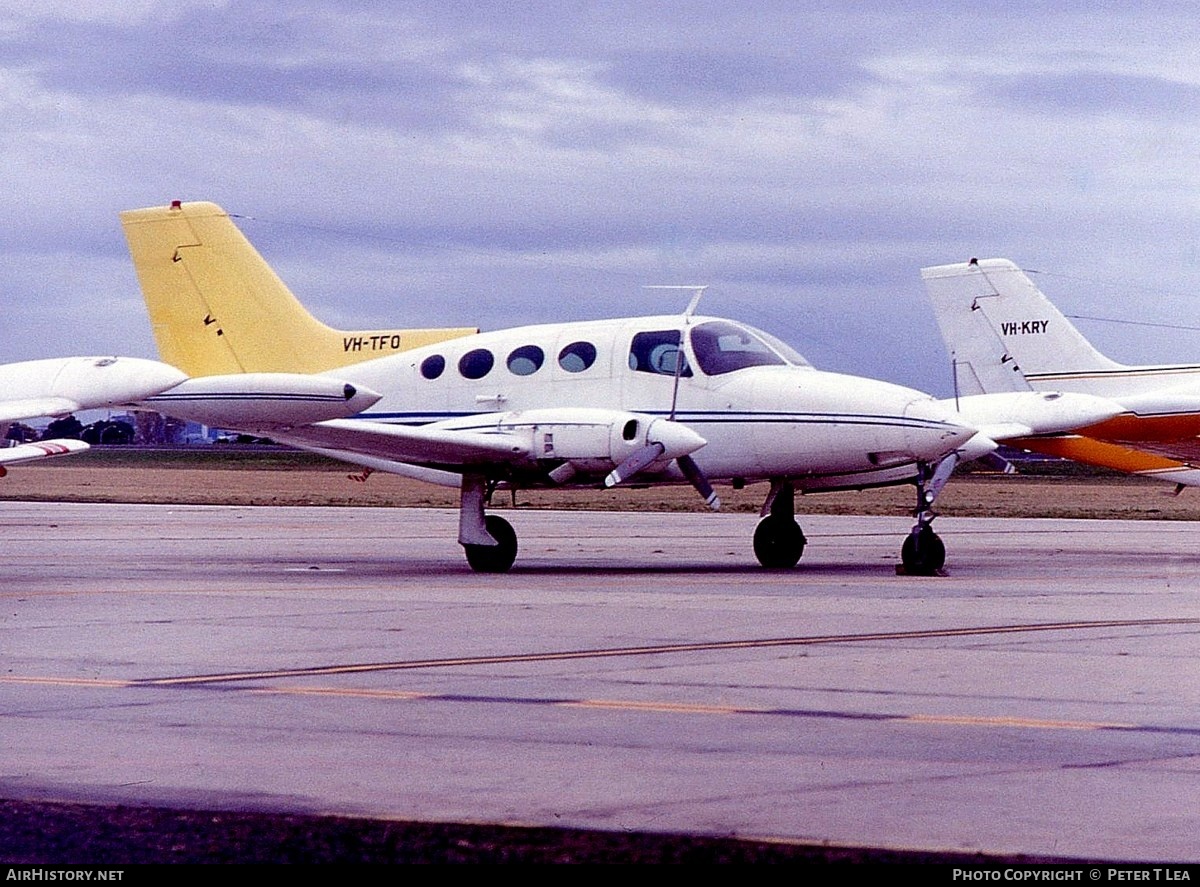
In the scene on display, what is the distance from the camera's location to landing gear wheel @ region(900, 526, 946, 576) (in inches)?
834

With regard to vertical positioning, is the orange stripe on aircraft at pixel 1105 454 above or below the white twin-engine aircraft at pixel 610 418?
below

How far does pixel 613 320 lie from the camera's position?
23.3 meters

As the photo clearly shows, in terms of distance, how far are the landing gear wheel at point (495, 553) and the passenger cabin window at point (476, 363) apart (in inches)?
83.1

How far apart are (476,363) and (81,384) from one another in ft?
25.7

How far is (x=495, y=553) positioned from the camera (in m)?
22.1

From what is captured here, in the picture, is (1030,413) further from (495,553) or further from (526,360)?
(495,553)

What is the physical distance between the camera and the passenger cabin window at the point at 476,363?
76.4 ft

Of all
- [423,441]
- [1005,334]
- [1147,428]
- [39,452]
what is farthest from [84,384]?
[1005,334]

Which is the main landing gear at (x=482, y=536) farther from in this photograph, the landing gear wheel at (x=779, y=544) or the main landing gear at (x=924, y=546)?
the main landing gear at (x=924, y=546)

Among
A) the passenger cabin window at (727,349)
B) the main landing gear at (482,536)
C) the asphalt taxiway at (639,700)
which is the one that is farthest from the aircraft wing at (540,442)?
the asphalt taxiway at (639,700)

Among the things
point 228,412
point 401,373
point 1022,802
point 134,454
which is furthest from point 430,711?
point 134,454

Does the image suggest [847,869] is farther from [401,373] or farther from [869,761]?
[401,373]

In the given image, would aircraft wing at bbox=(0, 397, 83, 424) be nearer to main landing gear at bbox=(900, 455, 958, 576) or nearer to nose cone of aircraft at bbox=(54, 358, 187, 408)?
nose cone of aircraft at bbox=(54, 358, 187, 408)

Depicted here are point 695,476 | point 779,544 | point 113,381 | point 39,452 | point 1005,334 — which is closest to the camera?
point 113,381
